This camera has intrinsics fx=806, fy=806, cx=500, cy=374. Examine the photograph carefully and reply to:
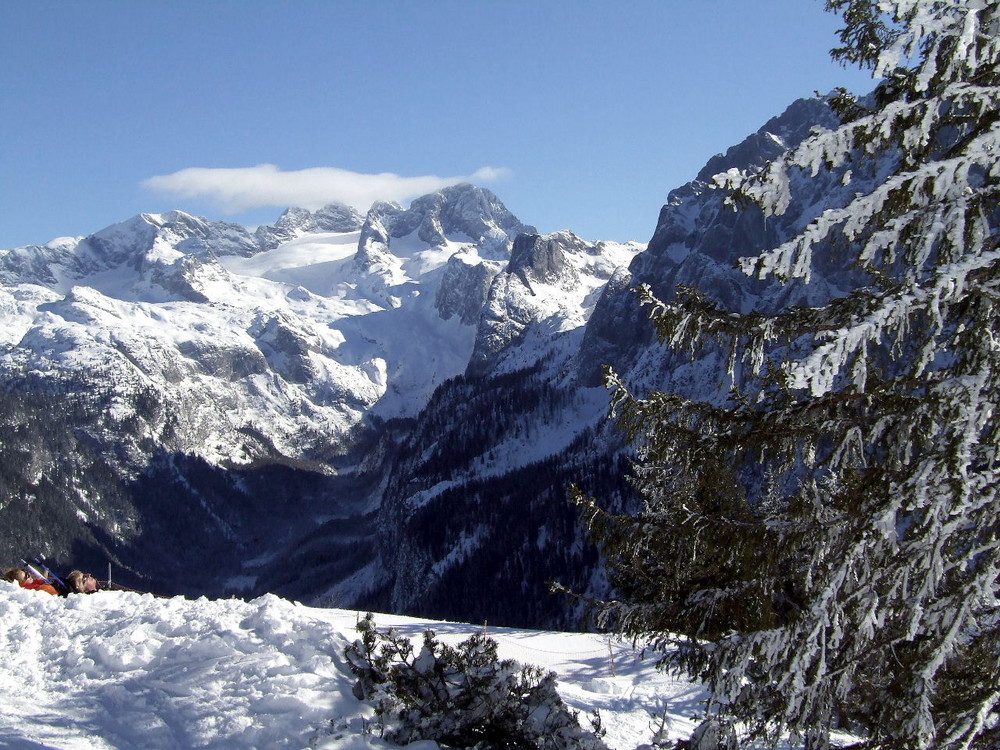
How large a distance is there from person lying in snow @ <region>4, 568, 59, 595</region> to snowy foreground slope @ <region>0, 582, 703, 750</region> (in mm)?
2086

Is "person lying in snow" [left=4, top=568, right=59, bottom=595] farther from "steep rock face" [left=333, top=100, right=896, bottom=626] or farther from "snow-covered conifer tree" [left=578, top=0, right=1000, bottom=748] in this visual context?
"steep rock face" [left=333, top=100, right=896, bottom=626]

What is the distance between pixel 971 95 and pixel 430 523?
159 metres

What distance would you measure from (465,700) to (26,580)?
14.5 m

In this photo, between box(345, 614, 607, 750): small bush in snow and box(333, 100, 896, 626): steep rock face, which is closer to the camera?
box(345, 614, 607, 750): small bush in snow

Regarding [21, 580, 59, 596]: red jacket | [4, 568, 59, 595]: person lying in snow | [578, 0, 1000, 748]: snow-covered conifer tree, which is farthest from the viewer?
[4, 568, 59, 595]: person lying in snow

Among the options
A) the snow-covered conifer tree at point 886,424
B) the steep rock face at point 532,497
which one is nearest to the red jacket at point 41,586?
the snow-covered conifer tree at point 886,424

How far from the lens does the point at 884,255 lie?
21.4 feet

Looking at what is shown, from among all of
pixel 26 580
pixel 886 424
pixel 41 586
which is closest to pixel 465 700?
pixel 886 424

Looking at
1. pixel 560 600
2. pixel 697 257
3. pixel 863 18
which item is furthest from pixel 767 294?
pixel 863 18

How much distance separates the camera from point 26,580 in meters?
20.6

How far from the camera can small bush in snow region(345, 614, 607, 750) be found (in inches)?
451

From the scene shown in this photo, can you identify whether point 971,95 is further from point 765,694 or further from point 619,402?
point 765,694

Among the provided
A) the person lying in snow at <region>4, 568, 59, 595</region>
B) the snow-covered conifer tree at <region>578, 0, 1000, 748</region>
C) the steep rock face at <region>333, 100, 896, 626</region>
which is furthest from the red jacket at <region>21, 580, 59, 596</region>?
the steep rock face at <region>333, 100, 896, 626</region>

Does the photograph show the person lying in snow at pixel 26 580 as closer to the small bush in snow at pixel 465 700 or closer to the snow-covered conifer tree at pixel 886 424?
the small bush in snow at pixel 465 700
